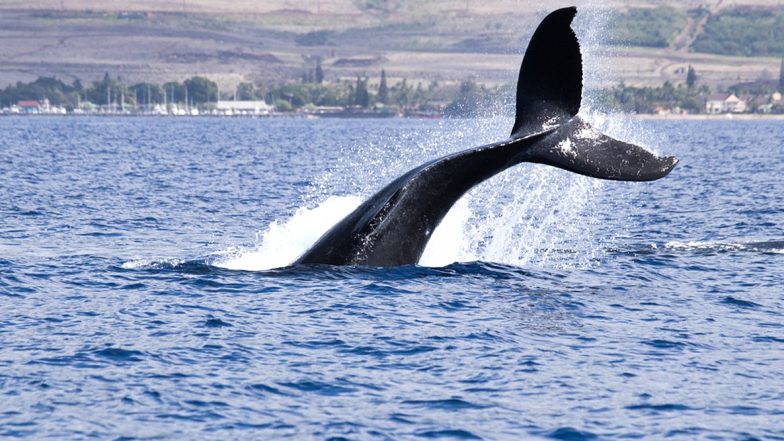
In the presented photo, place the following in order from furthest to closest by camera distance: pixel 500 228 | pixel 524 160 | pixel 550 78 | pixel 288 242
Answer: pixel 500 228 < pixel 288 242 < pixel 524 160 < pixel 550 78

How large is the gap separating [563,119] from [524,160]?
0.86m

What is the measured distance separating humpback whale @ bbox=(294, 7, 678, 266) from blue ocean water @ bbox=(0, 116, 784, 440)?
59 centimetres

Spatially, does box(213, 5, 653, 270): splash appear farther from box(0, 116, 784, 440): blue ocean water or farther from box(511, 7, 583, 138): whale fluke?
box(511, 7, 583, 138): whale fluke

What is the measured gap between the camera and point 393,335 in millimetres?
18469

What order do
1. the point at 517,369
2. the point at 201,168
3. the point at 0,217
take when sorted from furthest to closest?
1. the point at 201,168
2. the point at 0,217
3. the point at 517,369

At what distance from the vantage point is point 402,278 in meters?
21.5

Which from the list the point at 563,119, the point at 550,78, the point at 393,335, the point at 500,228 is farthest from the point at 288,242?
the point at 500,228

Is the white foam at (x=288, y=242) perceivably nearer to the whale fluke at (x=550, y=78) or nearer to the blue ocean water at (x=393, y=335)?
the blue ocean water at (x=393, y=335)

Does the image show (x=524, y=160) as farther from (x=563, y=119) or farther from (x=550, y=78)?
(x=550, y=78)

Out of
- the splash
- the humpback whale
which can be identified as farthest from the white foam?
the humpback whale

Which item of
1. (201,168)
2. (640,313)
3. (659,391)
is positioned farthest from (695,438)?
(201,168)

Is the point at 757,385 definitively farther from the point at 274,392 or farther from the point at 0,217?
the point at 0,217

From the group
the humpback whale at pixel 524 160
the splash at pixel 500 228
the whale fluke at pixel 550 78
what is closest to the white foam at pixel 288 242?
the splash at pixel 500 228

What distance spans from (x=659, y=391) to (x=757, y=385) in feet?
4.47
